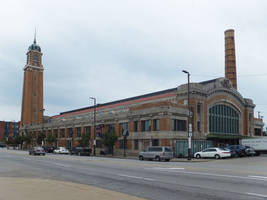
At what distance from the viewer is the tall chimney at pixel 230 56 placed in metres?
65.4

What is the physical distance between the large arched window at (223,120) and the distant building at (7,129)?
438 feet

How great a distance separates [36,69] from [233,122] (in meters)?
77.2

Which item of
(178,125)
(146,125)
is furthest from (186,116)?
(146,125)

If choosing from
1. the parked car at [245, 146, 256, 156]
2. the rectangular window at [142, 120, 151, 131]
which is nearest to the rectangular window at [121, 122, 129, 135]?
the rectangular window at [142, 120, 151, 131]

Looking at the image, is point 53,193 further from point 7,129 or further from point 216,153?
point 7,129

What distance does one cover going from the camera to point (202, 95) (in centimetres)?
4994

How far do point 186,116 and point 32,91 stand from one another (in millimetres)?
73673

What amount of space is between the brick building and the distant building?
359 ft

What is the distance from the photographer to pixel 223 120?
54.6 meters

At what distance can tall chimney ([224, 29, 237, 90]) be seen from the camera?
6538 centimetres

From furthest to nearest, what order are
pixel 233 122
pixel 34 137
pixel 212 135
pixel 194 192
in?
pixel 34 137 < pixel 233 122 < pixel 212 135 < pixel 194 192

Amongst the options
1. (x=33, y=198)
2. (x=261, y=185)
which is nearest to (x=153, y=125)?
(x=261, y=185)

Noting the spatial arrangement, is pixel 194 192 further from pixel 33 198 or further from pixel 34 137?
pixel 34 137

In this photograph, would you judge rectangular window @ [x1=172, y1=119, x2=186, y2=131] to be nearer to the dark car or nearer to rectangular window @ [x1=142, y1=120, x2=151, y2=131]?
rectangular window @ [x1=142, y1=120, x2=151, y2=131]
